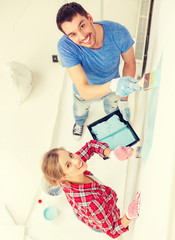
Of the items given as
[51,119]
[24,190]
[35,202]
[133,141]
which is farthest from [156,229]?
[51,119]

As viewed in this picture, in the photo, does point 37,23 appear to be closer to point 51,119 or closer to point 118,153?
point 51,119

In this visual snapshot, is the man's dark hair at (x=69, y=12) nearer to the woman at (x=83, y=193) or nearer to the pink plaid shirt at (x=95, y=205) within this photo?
the woman at (x=83, y=193)

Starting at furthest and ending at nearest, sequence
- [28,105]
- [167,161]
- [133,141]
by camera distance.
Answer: [28,105] → [133,141] → [167,161]

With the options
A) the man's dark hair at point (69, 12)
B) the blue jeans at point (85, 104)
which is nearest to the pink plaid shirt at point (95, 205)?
the blue jeans at point (85, 104)

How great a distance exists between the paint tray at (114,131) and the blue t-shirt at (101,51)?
0.60 metres

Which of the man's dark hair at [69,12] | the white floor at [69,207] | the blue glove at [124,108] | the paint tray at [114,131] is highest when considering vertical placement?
the man's dark hair at [69,12]

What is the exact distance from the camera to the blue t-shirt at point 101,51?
114cm

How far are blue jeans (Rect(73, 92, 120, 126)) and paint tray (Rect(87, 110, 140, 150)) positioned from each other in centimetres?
8

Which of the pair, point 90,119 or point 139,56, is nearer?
point 139,56

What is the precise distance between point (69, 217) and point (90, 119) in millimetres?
898

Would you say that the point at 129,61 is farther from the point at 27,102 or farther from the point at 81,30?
the point at 27,102

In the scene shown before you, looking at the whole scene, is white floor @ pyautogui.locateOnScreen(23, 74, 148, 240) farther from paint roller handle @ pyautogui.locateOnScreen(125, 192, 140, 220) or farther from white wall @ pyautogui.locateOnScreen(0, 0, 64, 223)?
paint roller handle @ pyautogui.locateOnScreen(125, 192, 140, 220)

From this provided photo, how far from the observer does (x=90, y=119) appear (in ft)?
6.88

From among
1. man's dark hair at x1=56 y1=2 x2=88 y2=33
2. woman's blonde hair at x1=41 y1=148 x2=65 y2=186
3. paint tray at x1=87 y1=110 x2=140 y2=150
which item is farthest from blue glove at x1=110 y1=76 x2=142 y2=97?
paint tray at x1=87 y1=110 x2=140 y2=150
